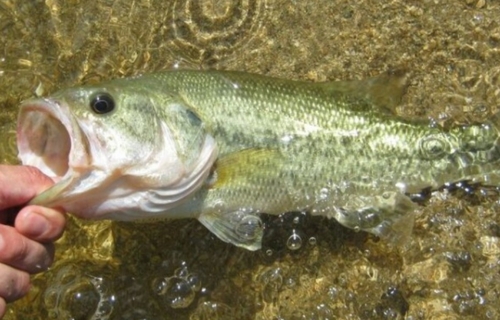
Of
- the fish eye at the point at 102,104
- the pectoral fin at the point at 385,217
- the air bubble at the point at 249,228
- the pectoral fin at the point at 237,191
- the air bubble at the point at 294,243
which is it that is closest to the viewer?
the fish eye at the point at 102,104

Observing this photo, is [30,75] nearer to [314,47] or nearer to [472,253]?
[314,47]

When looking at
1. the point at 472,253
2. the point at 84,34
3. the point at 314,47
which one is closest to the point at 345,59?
the point at 314,47

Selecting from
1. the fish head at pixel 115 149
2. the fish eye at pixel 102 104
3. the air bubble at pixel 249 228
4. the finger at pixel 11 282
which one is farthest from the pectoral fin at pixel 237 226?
the finger at pixel 11 282

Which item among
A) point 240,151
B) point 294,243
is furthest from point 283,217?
point 240,151

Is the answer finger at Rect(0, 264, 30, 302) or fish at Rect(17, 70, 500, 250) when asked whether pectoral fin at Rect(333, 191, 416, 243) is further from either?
finger at Rect(0, 264, 30, 302)

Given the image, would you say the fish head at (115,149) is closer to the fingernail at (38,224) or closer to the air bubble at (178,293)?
the fingernail at (38,224)

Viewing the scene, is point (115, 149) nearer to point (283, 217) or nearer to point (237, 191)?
point (237, 191)
